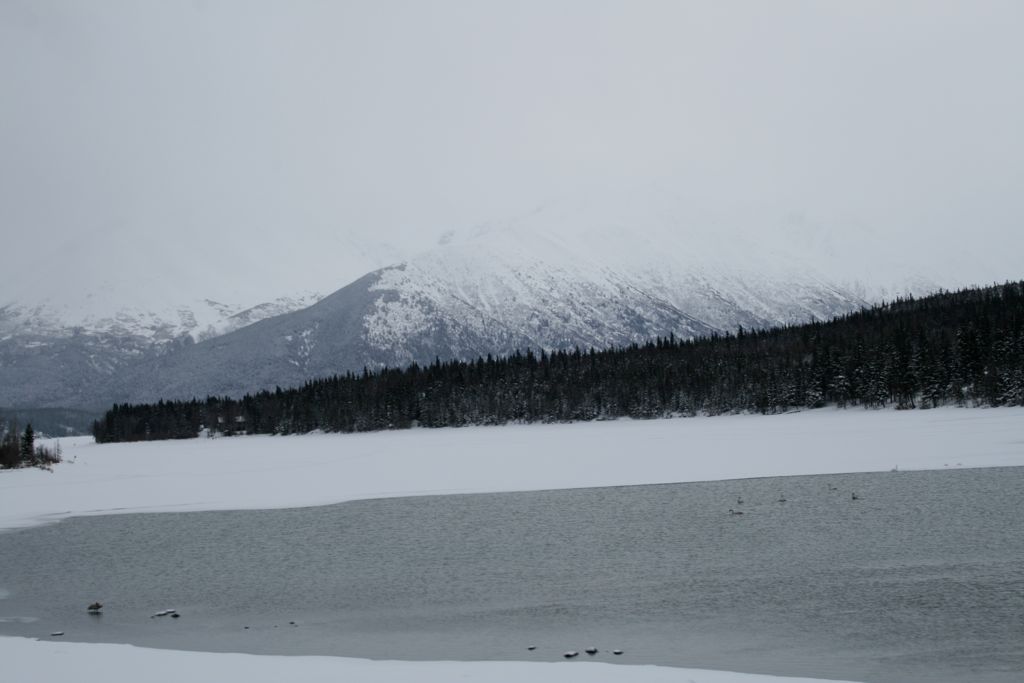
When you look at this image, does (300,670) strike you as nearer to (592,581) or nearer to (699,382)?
(592,581)

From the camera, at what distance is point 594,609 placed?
20703 mm

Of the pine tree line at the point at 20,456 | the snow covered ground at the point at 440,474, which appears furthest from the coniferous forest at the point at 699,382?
the pine tree line at the point at 20,456

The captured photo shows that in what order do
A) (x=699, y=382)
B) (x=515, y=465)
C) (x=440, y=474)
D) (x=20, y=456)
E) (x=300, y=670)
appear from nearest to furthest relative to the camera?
(x=300, y=670), (x=440, y=474), (x=515, y=465), (x=20, y=456), (x=699, y=382)

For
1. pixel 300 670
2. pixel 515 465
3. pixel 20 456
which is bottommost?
pixel 300 670

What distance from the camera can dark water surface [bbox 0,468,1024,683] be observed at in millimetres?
17453

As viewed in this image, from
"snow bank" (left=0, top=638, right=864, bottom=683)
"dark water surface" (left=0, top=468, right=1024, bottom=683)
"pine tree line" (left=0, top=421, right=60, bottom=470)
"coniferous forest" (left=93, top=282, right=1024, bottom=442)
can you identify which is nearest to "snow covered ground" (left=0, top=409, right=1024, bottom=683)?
"snow bank" (left=0, top=638, right=864, bottom=683)

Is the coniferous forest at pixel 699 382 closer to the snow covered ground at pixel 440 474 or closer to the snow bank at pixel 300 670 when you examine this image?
the snow covered ground at pixel 440 474

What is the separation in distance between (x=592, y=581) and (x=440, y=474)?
34387 mm

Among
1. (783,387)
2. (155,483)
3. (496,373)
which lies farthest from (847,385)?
(155,483)

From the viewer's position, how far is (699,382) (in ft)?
447

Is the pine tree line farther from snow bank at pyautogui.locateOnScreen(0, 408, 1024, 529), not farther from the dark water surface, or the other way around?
the dark water surface

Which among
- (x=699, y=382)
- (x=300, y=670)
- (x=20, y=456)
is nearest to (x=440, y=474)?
(x=300, y=670)

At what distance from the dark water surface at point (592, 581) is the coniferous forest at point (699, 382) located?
6926 cm

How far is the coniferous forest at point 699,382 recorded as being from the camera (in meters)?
101
